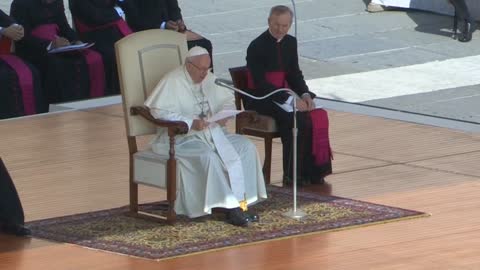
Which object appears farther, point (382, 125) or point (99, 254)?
point (382, 125)

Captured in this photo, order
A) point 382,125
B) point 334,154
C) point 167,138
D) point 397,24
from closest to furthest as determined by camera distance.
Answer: point 167,138 < point 334,154 < point 382,125 < point 397,24

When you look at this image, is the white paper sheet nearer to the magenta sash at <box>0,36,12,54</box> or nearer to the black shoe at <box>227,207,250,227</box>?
the black shoe at <box>227,207,250,227</box>

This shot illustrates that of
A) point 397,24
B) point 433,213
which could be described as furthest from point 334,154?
point 397,24

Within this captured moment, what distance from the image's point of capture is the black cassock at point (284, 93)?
9.63 m

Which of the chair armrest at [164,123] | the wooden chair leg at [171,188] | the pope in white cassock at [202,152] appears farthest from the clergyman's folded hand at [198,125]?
the wooden chair leg at [171,188]

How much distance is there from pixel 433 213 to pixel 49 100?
206 inches

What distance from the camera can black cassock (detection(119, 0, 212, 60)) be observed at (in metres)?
13.8

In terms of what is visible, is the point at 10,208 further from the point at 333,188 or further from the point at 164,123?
the point at 333,188

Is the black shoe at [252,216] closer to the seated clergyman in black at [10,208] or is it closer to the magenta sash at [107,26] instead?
the seated clergyman in black at [10,208]

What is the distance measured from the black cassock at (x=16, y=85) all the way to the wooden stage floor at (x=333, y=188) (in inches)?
12.6

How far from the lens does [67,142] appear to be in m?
11.4

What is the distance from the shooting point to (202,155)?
28.3 ft

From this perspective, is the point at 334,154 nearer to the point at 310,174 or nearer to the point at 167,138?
the point at 310,174

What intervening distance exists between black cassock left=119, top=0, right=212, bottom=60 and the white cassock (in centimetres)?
485
